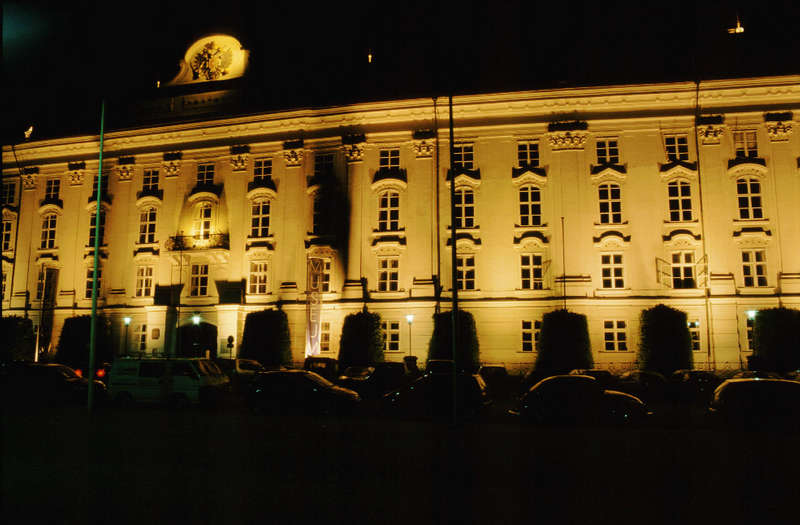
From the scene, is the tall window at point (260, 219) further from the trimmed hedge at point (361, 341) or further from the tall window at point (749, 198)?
the tall window at point (749, 198)

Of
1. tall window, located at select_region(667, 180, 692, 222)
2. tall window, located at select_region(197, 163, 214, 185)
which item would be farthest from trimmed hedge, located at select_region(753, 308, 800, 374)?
tall window, located at select_region(197, 163, 214, 185)

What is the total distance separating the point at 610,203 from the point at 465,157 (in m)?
10.1

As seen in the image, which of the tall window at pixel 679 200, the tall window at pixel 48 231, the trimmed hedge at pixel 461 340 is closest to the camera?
the trimmed hedge at pixel 461 340

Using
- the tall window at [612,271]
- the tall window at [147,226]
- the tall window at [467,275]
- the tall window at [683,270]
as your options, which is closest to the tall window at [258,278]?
the tall window at [147,226]

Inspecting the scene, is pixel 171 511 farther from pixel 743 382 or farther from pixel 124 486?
pixel 743 382

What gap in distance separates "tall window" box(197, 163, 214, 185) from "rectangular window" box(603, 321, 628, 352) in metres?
30.1

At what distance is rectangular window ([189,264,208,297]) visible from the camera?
46.7 m

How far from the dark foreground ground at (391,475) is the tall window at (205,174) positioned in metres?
31.6

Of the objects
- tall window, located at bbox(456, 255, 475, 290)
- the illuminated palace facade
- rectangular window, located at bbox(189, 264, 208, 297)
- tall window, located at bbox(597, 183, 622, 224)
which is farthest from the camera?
rectangular window, located at bbox(189, 264, 208, 297)

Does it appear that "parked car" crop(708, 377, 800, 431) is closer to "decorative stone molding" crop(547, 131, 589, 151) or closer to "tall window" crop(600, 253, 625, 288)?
"tall window" crop(600, 253, 625, 288)

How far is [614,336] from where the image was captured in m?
40.2

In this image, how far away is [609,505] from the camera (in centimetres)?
928

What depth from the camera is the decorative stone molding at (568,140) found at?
4197 cm

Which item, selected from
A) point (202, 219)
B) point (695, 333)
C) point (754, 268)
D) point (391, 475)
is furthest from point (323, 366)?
point (754, 268)
